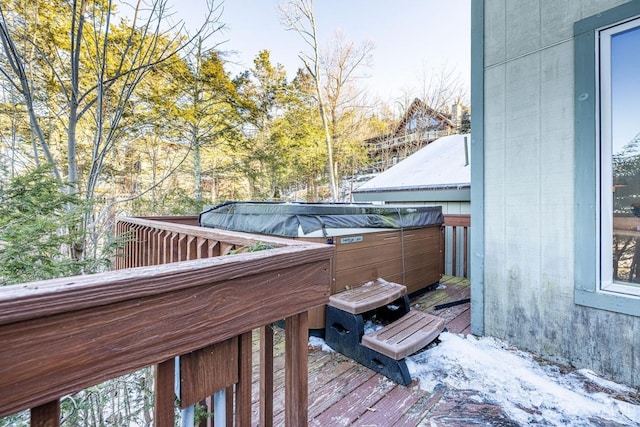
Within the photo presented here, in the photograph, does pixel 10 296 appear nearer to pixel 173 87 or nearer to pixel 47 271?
pixel 47 271

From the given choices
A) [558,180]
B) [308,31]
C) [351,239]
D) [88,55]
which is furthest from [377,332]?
[308,31]

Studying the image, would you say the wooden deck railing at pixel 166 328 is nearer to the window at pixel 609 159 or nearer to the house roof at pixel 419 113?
the window at pixel 609 159

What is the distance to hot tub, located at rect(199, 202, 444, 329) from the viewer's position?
2674 mm

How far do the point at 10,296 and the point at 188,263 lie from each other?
0.31 meters

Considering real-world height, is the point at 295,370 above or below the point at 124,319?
below

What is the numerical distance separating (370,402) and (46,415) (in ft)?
5.77

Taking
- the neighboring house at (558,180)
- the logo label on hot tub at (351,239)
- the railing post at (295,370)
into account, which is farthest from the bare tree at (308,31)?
the railing post at (295,370)

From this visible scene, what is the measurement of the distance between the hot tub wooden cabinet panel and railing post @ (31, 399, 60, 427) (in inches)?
83.5

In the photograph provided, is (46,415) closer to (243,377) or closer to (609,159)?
(243,377)

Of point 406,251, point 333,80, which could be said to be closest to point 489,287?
point 406,251

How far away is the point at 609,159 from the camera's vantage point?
2082 millimetres

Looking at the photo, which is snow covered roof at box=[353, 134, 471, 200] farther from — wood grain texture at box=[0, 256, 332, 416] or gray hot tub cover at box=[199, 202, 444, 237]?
wood grain texture at box=[0, 256, 332, 416]

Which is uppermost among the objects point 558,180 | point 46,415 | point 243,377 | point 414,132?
point 414,132

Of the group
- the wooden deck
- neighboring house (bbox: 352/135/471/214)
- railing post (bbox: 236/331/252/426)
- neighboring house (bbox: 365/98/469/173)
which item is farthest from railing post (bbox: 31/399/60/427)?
neighboring house (bbox: 365/98/469/173)
